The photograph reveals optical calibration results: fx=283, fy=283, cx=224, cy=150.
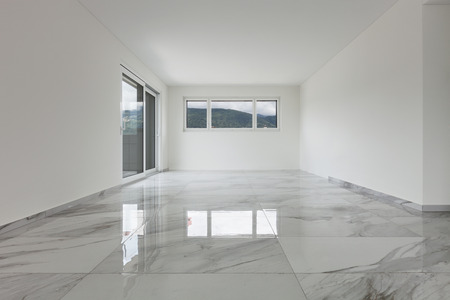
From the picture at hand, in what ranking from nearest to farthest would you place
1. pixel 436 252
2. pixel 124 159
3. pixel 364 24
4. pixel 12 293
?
pixel 12 293, pixel 436 252, pixel 364 24, pixel 124 159

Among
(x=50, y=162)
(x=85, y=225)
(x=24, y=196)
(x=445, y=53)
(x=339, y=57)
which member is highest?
(x=339, y=57)

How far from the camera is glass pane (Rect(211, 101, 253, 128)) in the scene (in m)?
8.10

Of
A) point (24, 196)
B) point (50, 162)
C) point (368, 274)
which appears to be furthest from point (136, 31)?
point (368, 274)

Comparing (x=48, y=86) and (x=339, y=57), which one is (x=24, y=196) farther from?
(x=339, y=57)

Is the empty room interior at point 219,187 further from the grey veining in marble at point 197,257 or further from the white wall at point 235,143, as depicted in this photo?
the white wall at point 235,143

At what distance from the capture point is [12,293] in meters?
1.21

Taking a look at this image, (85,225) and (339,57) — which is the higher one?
(339,57)

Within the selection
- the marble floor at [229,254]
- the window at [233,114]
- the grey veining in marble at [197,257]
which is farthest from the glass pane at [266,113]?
the grey veining in marble at [197,257]

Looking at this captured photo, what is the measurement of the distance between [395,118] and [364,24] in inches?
57.8

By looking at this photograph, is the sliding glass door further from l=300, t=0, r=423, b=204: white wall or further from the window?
l=300, t=0, r=423, b=204: white wall

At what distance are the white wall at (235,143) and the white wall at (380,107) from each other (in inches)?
88.9

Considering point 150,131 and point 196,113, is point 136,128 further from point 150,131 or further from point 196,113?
point 196,113

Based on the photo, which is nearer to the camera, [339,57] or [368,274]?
[368,274]

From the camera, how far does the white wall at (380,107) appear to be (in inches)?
115
